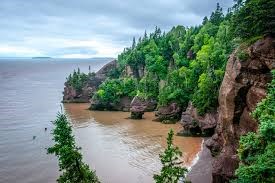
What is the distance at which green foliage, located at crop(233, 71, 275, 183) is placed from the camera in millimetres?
19969

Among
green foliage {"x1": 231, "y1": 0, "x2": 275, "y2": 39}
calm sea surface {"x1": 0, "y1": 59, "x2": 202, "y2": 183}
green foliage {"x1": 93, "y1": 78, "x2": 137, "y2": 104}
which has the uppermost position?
green foliage {"x1": 231, "y1": 0, "x2": 275, "y2": 39}

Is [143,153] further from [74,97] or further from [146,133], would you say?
[74,97]

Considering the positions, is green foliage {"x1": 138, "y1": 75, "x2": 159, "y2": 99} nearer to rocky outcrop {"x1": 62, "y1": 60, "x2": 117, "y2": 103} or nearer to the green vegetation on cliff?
the green vegetation on cliff

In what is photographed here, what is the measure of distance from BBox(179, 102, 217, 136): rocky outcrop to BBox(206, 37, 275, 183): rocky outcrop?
83.5 feet

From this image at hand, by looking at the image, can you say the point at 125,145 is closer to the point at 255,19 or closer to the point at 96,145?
the point at 96,145

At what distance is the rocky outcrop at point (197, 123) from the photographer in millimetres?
63056

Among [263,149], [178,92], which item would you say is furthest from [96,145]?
[263,149]

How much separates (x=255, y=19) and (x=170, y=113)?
5319 centimetres

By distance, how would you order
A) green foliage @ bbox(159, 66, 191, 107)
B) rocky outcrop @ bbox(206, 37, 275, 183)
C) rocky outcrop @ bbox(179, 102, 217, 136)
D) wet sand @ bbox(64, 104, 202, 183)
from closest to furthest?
rocky outcrop @ bbox(206, 37, 275, 183), wet sand @ bbox(64, 104, 202, 183), rocky outcrop @ bbox(179, 102, 217, 136), green foliage @ bbox(159, 66, 191, 107)

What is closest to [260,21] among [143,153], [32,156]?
Answer: [143,153]

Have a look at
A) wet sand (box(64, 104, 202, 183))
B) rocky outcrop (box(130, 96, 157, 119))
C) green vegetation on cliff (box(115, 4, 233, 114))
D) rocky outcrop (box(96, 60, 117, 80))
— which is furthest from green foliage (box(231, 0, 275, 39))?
rocky outcrop (box(96, 60, 117, 80))

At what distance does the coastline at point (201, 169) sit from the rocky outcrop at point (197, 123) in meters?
7.98

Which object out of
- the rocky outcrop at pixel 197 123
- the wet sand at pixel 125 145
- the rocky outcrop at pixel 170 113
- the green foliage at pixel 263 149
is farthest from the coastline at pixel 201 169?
the rocky outcrop at pixel 170 113

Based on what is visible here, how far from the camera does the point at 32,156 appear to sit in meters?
59.5
